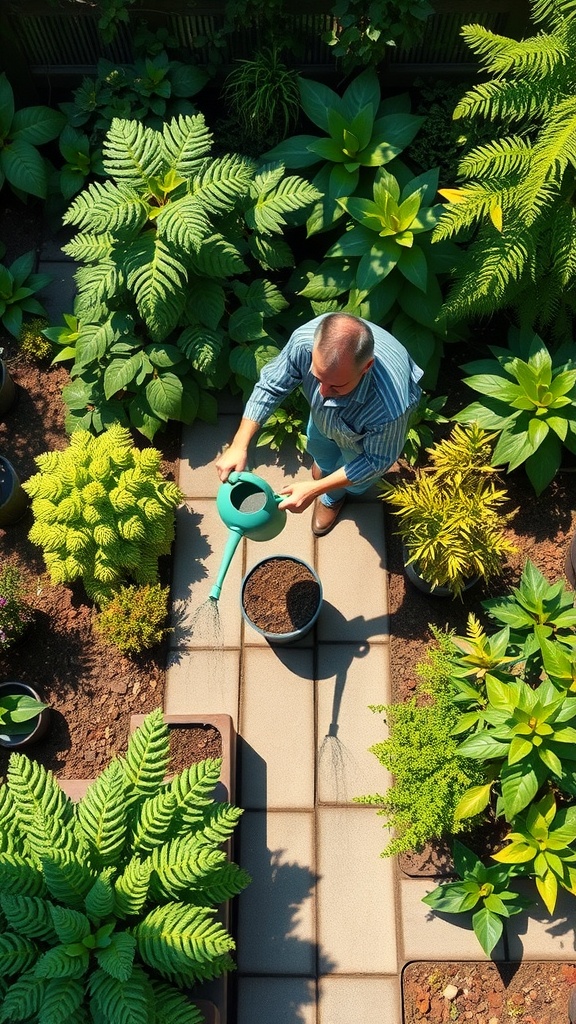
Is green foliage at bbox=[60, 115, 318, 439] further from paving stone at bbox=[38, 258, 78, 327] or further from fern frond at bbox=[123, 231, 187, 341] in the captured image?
paving stone at bbox=[38, 258, 78, 327]

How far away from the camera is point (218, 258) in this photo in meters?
3.67

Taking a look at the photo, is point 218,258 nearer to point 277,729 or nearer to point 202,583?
point 202,583

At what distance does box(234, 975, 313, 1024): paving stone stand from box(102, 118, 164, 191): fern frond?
3.72 m

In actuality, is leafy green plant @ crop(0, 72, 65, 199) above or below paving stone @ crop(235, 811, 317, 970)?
above

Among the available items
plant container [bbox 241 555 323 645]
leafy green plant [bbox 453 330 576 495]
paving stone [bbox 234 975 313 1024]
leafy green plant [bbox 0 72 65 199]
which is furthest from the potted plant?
leafy green plant [bbox 0 72 65 199]

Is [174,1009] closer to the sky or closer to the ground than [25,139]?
closer to the ground

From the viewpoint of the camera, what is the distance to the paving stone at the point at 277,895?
3348 millimetres

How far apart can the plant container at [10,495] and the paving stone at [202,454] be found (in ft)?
2.80

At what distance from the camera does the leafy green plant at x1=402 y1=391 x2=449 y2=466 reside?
4.00 metres

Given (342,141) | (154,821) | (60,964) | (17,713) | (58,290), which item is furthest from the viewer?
(58,290)

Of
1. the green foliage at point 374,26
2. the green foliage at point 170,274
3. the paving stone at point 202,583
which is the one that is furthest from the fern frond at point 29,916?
the green foliage at point 374,26

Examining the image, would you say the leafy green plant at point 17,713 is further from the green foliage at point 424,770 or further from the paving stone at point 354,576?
the green foliage at point 424,770

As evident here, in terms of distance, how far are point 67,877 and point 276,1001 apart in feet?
4.50

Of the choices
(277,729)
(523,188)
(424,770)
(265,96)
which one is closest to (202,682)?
(277,729)
